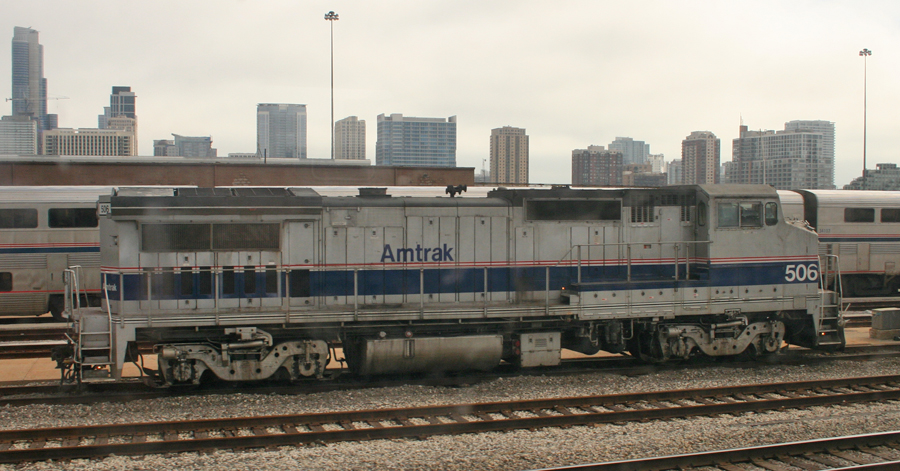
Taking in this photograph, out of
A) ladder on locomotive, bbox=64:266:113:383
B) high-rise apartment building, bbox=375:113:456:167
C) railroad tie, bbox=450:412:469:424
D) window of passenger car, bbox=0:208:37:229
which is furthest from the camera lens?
high-rise apartment building, bbox=375:113:456:167

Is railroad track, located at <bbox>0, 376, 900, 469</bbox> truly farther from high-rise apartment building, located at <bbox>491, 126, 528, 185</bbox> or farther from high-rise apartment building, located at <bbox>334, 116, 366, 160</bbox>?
high-rise apartment building, located at <bbox>491, 126, 528, 185</bbox>

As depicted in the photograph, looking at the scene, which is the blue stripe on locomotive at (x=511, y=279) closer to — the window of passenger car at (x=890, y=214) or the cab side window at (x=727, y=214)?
the cab side window at (x=727, y=214)

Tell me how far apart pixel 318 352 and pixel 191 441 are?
8.59 feet

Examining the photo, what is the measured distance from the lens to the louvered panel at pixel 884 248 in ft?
61.9

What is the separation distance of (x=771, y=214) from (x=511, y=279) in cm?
451

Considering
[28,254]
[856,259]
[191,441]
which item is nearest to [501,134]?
[856,259]

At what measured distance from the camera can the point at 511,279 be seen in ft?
33.4

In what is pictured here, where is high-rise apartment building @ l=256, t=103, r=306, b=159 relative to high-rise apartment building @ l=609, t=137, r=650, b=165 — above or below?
below

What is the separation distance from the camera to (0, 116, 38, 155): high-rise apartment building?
52.9m

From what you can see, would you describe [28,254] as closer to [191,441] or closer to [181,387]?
[181,387]

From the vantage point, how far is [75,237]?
48.6 feet

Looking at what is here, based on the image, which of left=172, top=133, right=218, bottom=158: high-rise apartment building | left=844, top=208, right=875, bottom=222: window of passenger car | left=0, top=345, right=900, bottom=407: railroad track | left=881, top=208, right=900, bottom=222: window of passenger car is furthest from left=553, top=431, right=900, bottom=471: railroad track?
left=172, top=133, right=218, bottom=158: high-rise apartment building

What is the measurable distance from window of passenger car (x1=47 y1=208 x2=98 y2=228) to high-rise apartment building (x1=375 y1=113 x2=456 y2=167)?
17.7m

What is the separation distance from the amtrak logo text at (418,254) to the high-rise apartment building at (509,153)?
7402cm
